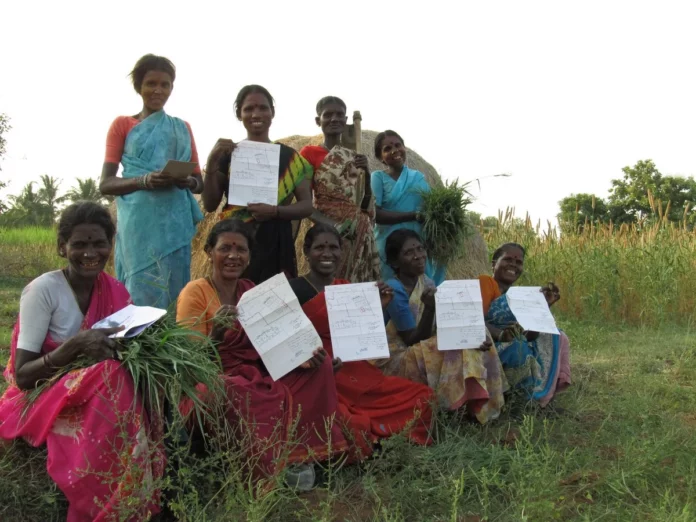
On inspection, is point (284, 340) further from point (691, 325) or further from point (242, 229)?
point (691, 325)

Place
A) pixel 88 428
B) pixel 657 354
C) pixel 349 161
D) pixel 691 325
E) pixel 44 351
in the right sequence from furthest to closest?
pixel 691 325 → pixel 657 354 → pixel 349 161 → pixel 44 351 → pixel 88 428

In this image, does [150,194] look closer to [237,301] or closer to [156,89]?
[156,89]

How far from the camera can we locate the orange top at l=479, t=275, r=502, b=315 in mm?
4469

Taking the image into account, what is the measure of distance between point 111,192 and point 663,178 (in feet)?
95.1

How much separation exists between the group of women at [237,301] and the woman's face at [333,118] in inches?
0.5

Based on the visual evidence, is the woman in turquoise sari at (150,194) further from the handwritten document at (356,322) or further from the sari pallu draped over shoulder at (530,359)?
the sari pallu draped over shoulder at (530,359)

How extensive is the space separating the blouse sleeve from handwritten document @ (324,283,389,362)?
1.34 ft

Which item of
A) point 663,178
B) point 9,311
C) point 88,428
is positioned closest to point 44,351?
point 88,428

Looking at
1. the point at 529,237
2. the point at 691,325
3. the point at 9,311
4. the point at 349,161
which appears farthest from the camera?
the point at 529,237

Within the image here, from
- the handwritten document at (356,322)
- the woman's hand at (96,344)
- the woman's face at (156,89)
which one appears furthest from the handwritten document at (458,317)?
the woman's face at (156,89)

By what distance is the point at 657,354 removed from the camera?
632 cm

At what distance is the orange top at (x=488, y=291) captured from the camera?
14.7 ft

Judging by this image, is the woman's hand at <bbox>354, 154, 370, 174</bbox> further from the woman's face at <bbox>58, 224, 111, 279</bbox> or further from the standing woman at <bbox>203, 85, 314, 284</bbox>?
the woman's face at <bbox>58, 224, 111, 279</bbox>

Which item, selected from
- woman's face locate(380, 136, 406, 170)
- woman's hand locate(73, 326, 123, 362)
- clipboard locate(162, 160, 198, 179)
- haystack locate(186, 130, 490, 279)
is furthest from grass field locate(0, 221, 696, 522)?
haystack locate(186, 130, 490, 279)
